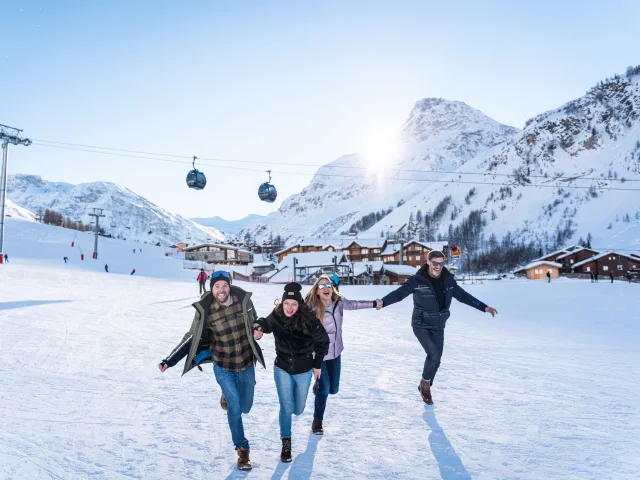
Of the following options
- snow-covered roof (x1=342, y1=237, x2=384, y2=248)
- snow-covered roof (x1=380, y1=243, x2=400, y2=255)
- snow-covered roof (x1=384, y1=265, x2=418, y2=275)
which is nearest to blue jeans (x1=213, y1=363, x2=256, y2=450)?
snow-covered roof (x1=384, y1=265, x2=418, y2=275)

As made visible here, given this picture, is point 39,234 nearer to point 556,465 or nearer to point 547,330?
point 547,330

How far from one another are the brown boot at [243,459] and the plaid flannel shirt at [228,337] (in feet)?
2.35

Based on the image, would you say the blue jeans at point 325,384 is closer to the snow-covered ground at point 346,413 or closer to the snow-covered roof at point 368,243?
the snow-covered ground at point 346,413

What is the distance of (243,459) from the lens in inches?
151

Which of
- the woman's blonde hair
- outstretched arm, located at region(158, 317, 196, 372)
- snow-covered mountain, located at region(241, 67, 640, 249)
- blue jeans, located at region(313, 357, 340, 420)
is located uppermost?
snow-covered mountain, located at region(241, 67, 640, 249)

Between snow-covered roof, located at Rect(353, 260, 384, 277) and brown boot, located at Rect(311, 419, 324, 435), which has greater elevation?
snow-covered roof, located at Rect(353, 260, 384, 277)

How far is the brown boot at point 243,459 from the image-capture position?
379 centimetres

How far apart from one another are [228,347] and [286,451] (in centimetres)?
113

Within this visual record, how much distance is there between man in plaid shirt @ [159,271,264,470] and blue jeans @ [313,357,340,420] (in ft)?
3.10

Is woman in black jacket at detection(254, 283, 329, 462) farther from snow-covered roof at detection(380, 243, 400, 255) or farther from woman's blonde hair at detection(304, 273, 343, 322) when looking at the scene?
snow-covered roof at detection(380, 243, 400, 255)

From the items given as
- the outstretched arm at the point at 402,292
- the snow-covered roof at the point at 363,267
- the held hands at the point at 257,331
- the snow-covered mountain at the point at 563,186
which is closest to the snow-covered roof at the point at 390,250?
the snow-covered roof at the point at 363,267

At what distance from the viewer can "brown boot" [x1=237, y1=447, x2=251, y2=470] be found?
3795 millimetres

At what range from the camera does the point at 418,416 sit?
5273mm

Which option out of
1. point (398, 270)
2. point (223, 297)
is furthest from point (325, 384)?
point (398, 270)
